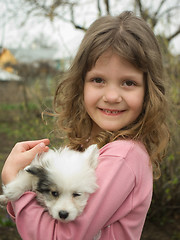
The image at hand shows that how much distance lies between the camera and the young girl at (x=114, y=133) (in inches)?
62.2

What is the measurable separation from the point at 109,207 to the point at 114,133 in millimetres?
669

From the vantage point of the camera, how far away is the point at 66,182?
170 centimetres

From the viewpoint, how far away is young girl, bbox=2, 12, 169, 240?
158 centimetres

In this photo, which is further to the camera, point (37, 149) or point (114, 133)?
point (114, 133)

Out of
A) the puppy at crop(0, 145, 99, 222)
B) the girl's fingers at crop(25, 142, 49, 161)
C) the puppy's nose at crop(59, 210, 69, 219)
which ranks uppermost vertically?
the girl's fingers at crop(25, 142, 49, 161)

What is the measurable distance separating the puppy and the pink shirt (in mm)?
58

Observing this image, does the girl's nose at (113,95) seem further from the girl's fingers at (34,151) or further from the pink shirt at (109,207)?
the girl's fingers at (34,151)

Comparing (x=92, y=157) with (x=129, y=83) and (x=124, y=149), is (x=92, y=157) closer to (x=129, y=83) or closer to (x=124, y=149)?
(x=124, y=149)

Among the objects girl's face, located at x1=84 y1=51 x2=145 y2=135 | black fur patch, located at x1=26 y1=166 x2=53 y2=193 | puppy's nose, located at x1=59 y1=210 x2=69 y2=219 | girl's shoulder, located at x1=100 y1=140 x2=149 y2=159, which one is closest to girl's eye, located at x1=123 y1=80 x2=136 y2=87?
girl's face, located at x1=84 y1=51 x2=145 y2=135

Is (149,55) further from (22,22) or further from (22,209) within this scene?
(22,22)

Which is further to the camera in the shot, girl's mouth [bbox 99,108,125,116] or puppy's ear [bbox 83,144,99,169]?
girl's mouth [bbox 99,108,125,116]

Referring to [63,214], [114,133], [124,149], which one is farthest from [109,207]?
[114,133]

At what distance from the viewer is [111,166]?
165cm

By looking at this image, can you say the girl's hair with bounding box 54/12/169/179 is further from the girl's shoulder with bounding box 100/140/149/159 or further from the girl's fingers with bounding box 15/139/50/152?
the girl's fingers with bounding box 15/139/50/152
